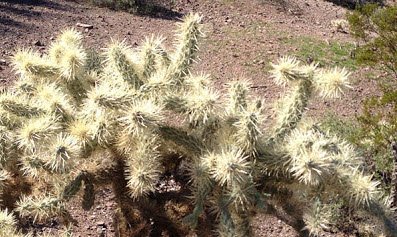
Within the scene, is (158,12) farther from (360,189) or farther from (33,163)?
(360,189)

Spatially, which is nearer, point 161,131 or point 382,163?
point 161,131

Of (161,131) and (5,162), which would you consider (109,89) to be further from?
(5,162)

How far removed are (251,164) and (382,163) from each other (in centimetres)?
272

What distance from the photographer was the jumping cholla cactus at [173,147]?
286 centimetres

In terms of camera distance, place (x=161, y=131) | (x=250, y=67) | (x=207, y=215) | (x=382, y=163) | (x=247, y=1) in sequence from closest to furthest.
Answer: (x=161, y=131) → (x=207, y=215) → (x=382, y=163) → (x=250, y=67) → (x=247, y=1)

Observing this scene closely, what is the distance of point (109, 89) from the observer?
301 centimetres

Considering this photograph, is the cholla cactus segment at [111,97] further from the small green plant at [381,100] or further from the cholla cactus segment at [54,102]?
the small green plant at [381,100]

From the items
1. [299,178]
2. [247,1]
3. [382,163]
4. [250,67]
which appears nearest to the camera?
[299,178]

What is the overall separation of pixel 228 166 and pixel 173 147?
555 millimetres

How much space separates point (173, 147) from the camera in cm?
317

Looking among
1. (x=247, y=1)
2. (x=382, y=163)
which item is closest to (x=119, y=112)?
(x=382, y=163)

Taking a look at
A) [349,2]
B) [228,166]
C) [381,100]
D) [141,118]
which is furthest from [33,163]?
[349,2]

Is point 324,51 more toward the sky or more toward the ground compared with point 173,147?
more toward the ground

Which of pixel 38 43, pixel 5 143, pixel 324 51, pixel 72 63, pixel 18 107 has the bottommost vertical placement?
pixel 38 43
